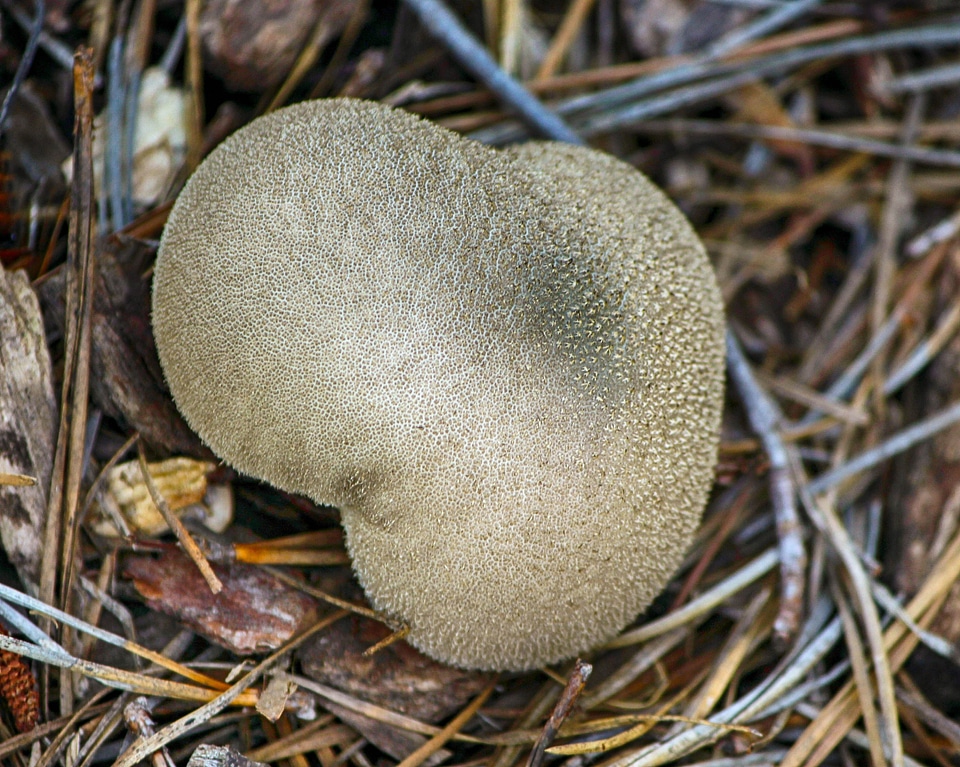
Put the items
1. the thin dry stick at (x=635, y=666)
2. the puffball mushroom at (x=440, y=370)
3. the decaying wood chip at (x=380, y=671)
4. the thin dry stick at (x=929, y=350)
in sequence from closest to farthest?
the puffball mushroom at (x=440, y=370)
the decaying wood chip at (x=380, y=671)
the thin dry stick at (x=635, y=666)
the thin dry stick at (x=929, y=350)

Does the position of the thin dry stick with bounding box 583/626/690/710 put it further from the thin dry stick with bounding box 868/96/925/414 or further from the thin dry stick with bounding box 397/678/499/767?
the thin dry stick with bounding box 868/96/925/414

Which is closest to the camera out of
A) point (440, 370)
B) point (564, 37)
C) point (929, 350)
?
point (440, 370)

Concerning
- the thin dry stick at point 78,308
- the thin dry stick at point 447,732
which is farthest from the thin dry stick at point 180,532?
the thin dry stick at point 447,732

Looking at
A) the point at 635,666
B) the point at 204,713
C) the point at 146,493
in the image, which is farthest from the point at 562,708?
the point at 146,493

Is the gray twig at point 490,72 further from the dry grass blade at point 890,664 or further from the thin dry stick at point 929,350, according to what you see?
the dry grass blade at point 890,664

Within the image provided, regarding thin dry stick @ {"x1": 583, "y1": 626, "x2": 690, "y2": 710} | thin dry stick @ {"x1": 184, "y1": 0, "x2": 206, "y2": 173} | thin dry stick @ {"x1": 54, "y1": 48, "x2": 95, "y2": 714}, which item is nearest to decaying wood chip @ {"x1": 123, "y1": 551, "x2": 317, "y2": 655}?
thin dry stick @ {"x1": 54, "y1": 48, "x2": 95, "y2": 714}

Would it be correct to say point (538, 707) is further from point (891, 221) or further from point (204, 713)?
point (891, 221)

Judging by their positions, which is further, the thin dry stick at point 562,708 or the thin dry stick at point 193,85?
the thin dry stick at point 193,85
